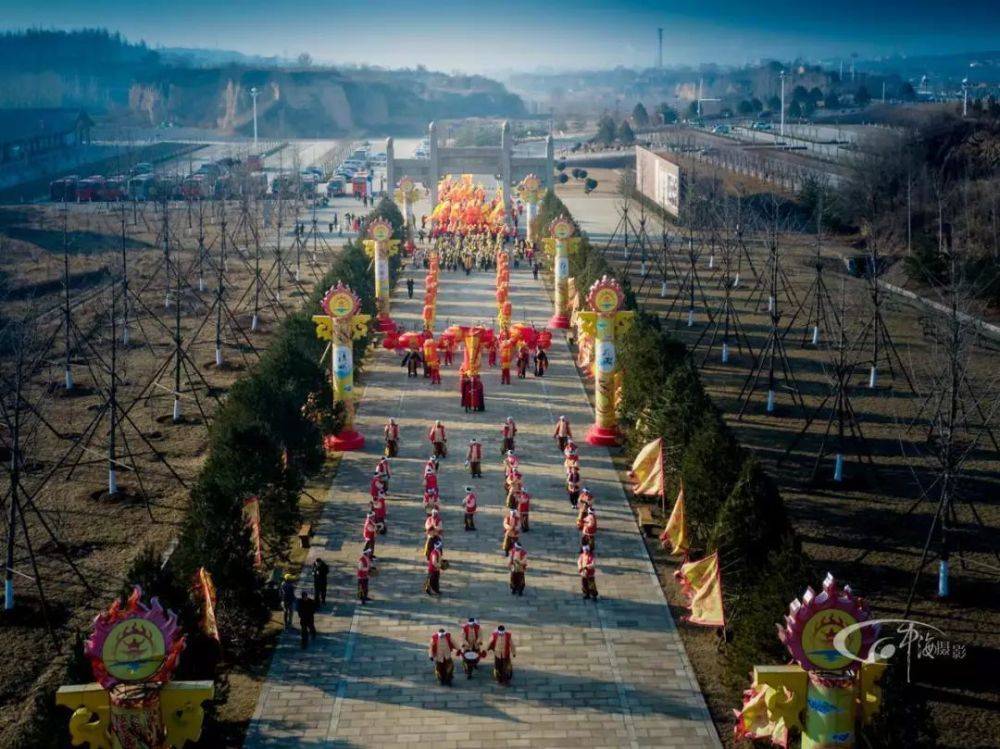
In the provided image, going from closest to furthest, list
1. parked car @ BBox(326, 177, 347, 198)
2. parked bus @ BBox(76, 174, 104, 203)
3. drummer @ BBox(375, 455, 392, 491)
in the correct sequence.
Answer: drummer @ BBox(375, 455, 392, 491), parked bus @ BBox(76, 174, 104, 203), parked car @ BBox(326, 177, 347, 198)

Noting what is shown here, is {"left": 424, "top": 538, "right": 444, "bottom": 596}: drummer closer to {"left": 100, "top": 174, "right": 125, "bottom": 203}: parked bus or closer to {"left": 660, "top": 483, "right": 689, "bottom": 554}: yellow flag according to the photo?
{"left": 660, "top": 483, "right": 689, "bottom": 554}: yellow flag

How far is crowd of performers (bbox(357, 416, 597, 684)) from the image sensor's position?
724 inches

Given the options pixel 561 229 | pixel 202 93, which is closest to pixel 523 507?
pixel 561 229

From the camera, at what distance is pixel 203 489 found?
822 inches

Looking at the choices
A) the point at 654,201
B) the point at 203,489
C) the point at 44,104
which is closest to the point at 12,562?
the point at 203,489

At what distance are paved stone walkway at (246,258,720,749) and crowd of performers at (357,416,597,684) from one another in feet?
0.68

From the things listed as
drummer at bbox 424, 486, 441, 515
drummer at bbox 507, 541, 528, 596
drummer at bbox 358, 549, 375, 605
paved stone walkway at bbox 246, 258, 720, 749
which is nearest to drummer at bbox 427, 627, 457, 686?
paved stone walkway at bbox 246, 258, 720, 749

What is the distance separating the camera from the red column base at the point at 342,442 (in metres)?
29.7

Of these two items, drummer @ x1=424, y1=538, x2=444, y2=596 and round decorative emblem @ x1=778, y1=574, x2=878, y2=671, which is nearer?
round decorative emblem @ x1=778, y1=574, x2=878, y2=671

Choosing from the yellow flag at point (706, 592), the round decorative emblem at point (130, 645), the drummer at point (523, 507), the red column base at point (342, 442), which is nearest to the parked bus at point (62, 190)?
the red column base at point (342, 442)

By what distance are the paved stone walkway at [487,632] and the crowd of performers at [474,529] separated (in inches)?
8.1

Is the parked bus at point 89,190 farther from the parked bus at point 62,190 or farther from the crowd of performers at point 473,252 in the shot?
the crowd of performers at point 473,252

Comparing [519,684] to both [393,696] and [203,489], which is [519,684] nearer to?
[393,696]

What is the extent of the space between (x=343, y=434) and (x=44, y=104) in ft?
414
